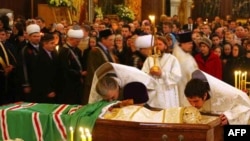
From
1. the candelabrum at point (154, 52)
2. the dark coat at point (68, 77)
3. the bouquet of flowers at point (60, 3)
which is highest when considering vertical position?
the bouquet of flowers at point (60, 3)

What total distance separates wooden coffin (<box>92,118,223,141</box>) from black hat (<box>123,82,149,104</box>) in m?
0.55

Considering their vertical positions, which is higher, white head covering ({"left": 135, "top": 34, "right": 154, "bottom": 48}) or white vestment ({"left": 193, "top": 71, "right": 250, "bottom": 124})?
white head covering ({"left": 135, "top": 34, "right": 154, "bottom": 48})

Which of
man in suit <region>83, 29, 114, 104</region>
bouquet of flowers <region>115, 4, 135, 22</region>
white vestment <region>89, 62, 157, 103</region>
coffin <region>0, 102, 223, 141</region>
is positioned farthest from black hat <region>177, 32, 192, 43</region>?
bouquet of flowers <region>115, 4, 135, 22</region>

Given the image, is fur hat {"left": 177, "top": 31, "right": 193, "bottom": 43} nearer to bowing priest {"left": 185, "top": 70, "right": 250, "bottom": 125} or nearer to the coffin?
bowing priest {"left": 185, "top": 70, "right": 250, "bottom": 125}

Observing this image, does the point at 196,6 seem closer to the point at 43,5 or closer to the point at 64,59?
the point at 43,5

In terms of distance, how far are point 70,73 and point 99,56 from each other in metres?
0.48

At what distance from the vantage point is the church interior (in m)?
4.92

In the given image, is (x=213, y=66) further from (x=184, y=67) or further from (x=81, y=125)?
(x=81, y=125)

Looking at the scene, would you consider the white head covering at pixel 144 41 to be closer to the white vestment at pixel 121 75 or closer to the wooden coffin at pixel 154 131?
the white vestment at pixel 121 75

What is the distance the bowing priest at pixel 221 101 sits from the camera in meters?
5.00

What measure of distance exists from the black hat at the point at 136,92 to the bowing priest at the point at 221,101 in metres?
0.50

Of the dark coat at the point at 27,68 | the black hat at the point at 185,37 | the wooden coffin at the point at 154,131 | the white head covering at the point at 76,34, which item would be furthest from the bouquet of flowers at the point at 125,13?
the wooden coffin at the point at 154,131

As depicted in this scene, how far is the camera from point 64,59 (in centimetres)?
828

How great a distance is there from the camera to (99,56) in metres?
8.27
